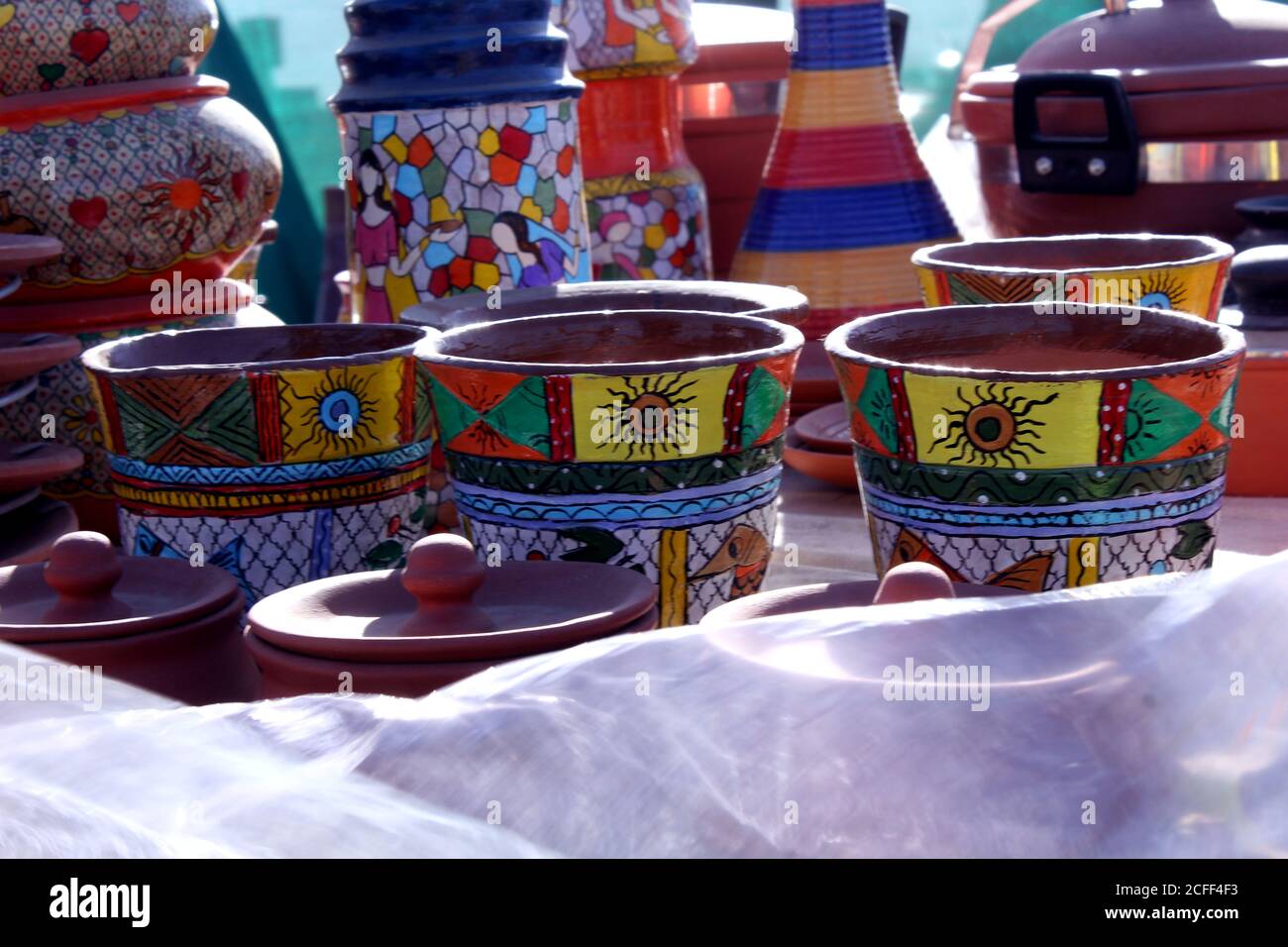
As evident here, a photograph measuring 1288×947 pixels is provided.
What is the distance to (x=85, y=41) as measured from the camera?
1050 millimetres

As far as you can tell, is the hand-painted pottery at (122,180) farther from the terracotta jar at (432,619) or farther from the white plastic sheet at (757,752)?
the white plastic sheet at (757,752)

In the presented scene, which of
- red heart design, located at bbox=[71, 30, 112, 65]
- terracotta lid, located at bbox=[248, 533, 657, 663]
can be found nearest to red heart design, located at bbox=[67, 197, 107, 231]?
red heart design, located at bbox=[71, 30, 112, 65]

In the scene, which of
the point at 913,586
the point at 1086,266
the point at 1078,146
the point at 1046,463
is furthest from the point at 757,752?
the point at 1078,146

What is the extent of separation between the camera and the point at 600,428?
0.68m

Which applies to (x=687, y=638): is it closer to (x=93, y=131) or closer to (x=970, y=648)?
(x=970, y=648)

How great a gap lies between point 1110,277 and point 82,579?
55 cm

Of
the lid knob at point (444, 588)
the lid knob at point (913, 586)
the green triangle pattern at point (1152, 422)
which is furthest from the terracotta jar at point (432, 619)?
the green triangle pattern at point (1152, 422)

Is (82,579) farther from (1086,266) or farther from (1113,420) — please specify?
(1086,266)

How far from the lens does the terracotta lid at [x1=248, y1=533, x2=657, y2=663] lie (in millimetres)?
581

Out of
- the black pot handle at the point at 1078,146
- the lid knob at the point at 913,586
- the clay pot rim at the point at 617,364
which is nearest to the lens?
the lid knob at the point at 913,586

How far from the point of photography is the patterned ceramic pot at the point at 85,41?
1.04m

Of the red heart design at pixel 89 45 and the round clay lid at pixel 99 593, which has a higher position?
the red heart design at pixel 89 45

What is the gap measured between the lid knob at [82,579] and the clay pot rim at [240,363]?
0.10 m

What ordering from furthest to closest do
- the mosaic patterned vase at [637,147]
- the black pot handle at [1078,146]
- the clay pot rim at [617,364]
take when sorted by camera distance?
the mosaic patterned vase at [637,147], the black pot handle at [1078,146], the clay pot rim at [617,364]
